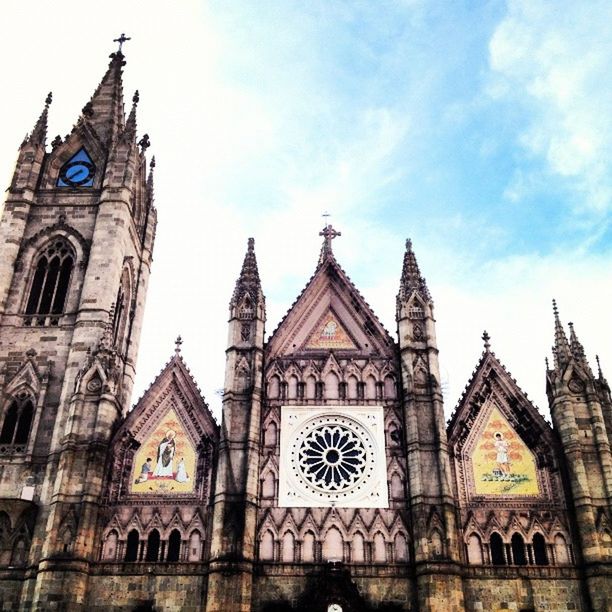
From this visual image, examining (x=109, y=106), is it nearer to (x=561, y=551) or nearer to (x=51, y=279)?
(x=51, y=279)

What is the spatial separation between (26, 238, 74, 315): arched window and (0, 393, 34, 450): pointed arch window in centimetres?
463

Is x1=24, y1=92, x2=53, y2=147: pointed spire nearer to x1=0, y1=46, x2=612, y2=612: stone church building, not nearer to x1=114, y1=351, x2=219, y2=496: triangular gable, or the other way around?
x1=0, y1=46, x2=612, y2=612: stone church building

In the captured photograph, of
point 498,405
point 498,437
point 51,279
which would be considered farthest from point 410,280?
point 51,279

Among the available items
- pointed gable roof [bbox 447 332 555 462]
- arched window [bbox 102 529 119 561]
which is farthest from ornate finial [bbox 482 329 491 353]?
arched window [bbox 102 529 119 561]

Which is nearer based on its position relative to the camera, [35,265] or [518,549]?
[518,549]

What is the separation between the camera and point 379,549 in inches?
1057

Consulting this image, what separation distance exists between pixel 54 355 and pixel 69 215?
7.88m

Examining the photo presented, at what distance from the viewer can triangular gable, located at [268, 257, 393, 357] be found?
31.9m

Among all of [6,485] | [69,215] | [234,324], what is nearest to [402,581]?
[234,324]

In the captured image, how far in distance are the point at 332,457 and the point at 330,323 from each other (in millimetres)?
6594

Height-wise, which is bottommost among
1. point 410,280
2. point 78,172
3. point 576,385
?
point 576,385

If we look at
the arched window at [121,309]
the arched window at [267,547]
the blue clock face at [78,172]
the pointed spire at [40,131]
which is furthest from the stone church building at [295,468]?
the pointed spire at [40,131]

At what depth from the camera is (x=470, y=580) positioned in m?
26.2

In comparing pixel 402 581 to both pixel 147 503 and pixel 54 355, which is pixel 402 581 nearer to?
pixel 147 503
